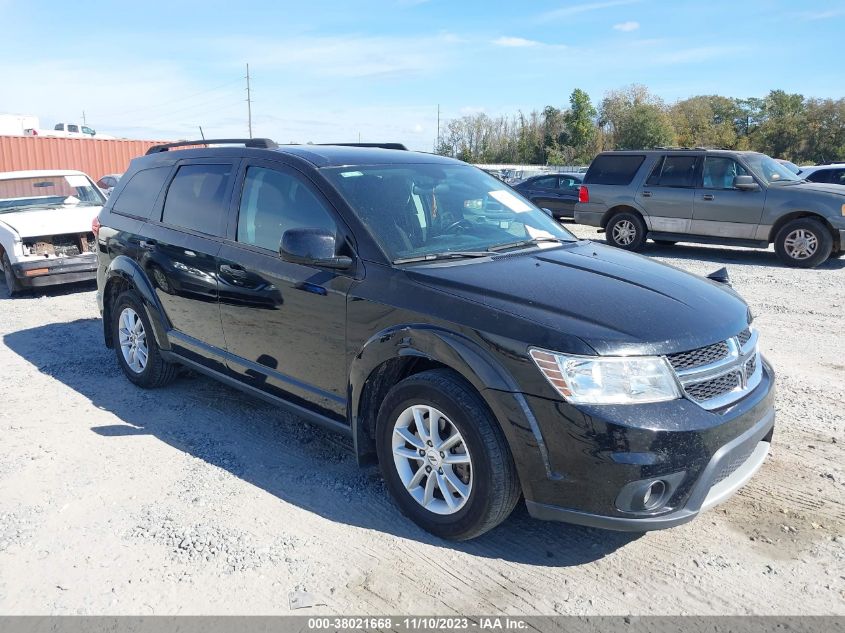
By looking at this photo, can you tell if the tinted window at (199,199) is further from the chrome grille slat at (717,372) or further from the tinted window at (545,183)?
the tinted window at (545,183)

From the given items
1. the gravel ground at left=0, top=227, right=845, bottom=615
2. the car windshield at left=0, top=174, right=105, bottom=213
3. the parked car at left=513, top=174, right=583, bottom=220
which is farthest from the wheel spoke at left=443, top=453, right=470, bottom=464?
the parked car at left=513, top=174, right=583, bottom=220

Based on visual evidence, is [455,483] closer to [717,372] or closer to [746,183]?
[717,372]

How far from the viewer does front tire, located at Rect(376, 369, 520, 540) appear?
296cm

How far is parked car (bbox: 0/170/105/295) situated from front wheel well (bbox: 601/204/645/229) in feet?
29.7

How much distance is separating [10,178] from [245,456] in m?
8.21

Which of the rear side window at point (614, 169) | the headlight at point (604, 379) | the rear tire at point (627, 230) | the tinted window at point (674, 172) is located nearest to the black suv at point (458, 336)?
the headlight at point (604, 379)

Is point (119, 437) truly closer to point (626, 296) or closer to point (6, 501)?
point (6, 501)

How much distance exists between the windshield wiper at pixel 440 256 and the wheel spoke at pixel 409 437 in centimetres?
86

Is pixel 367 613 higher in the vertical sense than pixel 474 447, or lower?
lower

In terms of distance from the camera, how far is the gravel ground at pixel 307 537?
113 inches

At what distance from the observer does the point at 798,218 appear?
1103cm

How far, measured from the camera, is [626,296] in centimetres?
320

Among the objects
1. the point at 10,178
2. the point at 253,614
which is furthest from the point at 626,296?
the point at 10,178

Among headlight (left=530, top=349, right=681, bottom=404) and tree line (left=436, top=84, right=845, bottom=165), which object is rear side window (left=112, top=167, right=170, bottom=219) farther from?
tree line (left=436, top=84, right=845, bottom=165)
